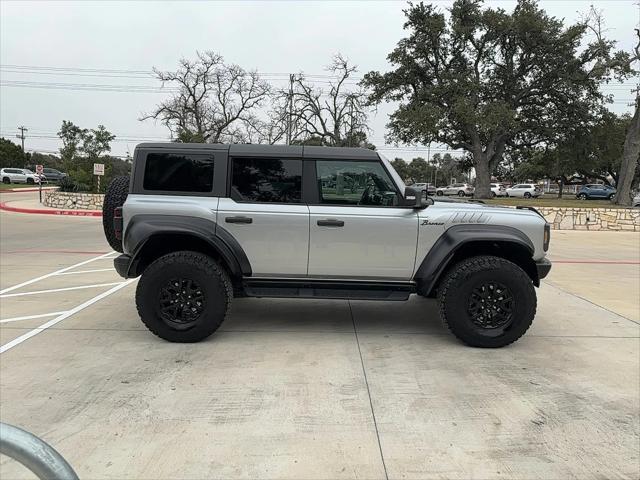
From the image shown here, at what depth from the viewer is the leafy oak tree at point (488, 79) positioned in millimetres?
34844

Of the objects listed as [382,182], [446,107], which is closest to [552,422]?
[382,182]

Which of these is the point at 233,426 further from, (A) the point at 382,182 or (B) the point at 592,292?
(B) the point at 592,292

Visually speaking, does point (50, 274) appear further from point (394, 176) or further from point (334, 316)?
point (394, 176)

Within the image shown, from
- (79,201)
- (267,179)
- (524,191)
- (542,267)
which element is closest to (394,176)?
(267,179)

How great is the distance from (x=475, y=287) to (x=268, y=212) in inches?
80.7

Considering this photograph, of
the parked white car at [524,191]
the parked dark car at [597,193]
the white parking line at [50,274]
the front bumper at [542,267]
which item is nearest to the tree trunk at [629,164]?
the parked white car at [524,191]

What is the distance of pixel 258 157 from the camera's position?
488cm

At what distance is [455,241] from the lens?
469 cm

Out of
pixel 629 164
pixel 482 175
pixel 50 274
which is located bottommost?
pixel 50 274

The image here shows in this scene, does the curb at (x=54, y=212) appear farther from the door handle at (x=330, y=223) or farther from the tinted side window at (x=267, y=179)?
the door handle at (x=330, y=223)

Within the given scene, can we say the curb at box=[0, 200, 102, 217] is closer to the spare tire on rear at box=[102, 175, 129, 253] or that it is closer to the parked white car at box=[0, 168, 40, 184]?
the spare tire on rear at box=[102, 175, 129, 253]

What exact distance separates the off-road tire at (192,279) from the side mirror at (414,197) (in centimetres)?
186

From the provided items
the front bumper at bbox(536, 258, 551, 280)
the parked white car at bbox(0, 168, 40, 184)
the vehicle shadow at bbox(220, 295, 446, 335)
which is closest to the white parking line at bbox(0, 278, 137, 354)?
the vehicle shadow at bbox(220, 295, 446, 335)

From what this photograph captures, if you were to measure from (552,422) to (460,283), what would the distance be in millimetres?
1544
